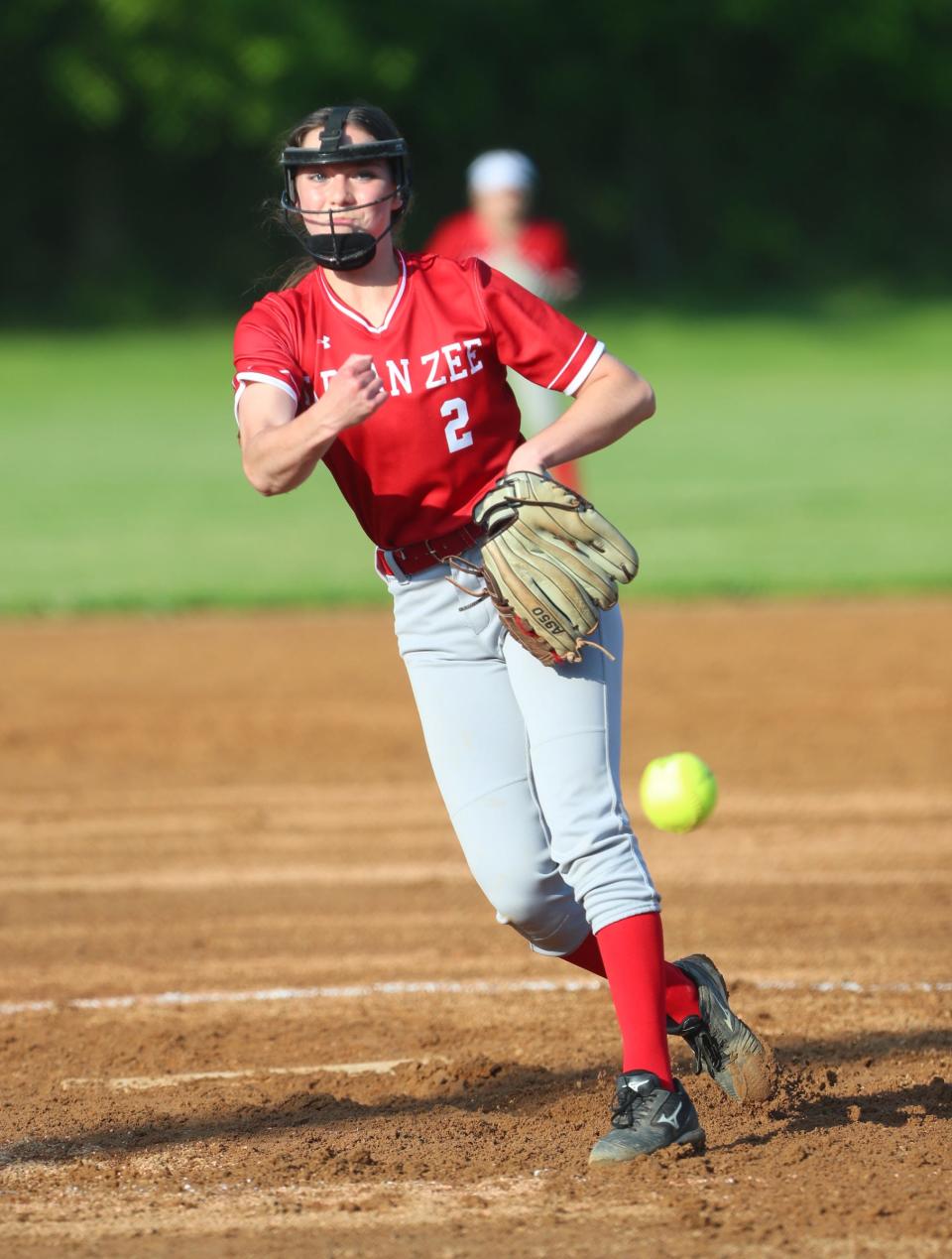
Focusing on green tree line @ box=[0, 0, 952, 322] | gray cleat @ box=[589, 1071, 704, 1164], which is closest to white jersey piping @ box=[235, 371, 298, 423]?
gray cleat @ box=[589, 1071, 704, 1164]

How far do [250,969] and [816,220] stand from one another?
3212 centimetres

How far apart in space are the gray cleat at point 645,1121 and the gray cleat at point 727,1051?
29 cm

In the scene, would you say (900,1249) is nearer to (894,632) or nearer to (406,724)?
(406,724)

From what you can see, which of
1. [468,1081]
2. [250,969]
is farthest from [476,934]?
[468,1081]

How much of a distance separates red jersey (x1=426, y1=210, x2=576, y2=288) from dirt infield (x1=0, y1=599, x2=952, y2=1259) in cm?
284

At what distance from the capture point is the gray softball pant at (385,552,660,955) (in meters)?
3.41

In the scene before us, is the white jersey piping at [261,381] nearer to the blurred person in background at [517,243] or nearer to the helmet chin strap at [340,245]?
the helmet chin strap at [340,245]

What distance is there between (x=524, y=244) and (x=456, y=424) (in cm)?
807

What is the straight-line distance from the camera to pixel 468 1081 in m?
3.98

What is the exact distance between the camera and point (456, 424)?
11.5 ft

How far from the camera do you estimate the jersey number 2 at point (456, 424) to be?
348cm

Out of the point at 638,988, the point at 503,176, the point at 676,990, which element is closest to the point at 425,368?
the point at 638,988

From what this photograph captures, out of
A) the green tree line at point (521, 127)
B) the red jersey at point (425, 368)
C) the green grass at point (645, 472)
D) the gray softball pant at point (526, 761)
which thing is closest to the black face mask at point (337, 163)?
the red jersey at point (425, 368)

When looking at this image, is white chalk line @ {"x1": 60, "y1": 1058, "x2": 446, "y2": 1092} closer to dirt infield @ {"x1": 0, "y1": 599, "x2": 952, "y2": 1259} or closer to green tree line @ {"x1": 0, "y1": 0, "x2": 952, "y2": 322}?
dirt infield @ {"x1": 0, "y1": 599, "x2": 952, "y2": 1259}
